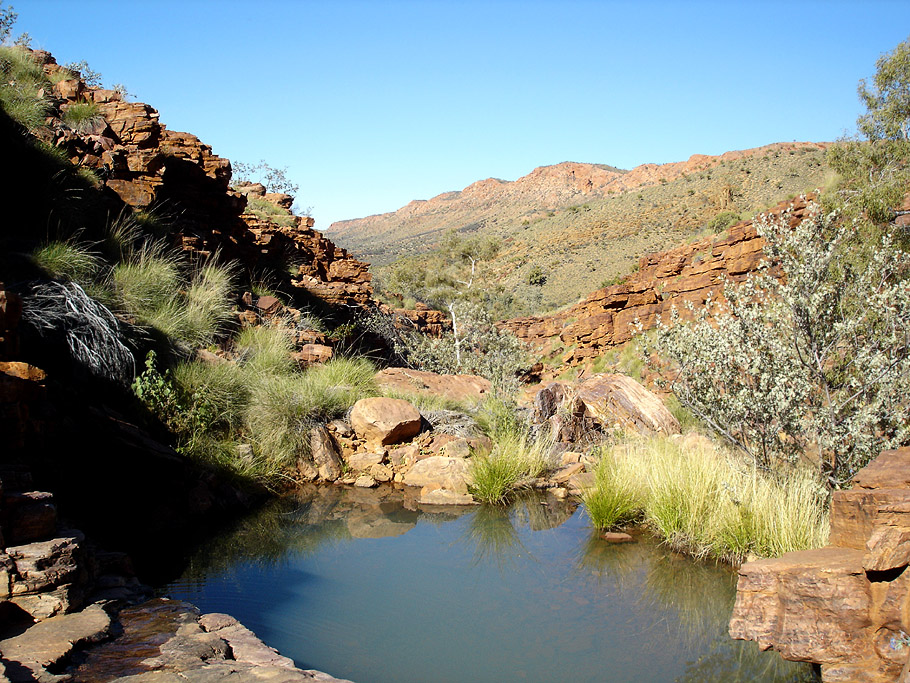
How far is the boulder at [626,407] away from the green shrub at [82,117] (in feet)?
32.0

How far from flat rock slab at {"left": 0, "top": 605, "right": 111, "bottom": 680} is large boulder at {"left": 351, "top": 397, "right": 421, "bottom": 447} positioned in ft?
18.4

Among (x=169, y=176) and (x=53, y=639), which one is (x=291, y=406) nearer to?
(x=53, y=639)

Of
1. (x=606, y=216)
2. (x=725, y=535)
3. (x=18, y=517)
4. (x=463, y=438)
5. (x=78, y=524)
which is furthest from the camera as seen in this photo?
(x=606, y=216)

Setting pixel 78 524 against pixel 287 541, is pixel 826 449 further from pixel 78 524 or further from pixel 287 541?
pixel 78 524

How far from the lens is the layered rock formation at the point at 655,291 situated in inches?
683

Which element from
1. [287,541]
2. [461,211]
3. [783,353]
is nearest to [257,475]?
[287,541]

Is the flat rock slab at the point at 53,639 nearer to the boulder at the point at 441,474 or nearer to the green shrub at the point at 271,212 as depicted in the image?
the boulder at the point at 441,474

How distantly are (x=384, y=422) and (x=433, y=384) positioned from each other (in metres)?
2.72

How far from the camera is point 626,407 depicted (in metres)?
10.3

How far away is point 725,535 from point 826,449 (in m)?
1.39

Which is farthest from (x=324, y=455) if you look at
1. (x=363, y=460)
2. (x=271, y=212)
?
(x=271, y=212)

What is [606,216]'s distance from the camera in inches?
2094

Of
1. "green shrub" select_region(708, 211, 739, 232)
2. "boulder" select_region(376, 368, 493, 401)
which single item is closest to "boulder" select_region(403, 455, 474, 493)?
"boulder" select_region(376, 368, 493, 401)

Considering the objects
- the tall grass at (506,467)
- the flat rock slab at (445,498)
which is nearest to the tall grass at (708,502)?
the tall grass at (506,467)
